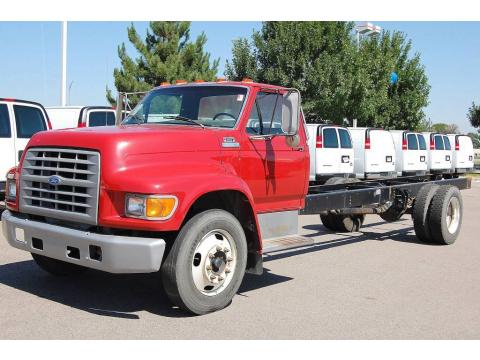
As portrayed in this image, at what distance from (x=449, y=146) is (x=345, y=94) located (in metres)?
7.69

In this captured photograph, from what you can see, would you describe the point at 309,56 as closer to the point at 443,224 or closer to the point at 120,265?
the point at 443,224

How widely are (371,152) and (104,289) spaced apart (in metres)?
13.5

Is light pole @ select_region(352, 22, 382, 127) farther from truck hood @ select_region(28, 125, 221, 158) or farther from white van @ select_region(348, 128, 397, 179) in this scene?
truck hood @ select_region(28, 125, 221, 158)

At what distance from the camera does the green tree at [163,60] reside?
95.9 feet

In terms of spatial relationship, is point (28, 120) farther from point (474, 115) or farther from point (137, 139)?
point (474, 115)

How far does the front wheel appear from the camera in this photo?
4.94m

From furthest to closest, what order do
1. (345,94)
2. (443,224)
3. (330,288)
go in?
(345,94)
(443,224)
(330,288)

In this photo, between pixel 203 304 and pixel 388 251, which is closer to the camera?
pixel 203 304

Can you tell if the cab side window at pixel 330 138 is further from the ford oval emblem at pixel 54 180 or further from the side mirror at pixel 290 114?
the ford oval emblem at pixel 54 180

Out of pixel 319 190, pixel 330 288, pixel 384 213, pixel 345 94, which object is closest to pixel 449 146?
pixel 345 94

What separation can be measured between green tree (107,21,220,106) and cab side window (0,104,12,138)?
17831mm

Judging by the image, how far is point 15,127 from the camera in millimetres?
11328

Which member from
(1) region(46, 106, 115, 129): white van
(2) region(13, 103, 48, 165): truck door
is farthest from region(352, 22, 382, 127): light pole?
(2) region(13, 103, 48, 165): truck door

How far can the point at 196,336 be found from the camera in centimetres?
460
